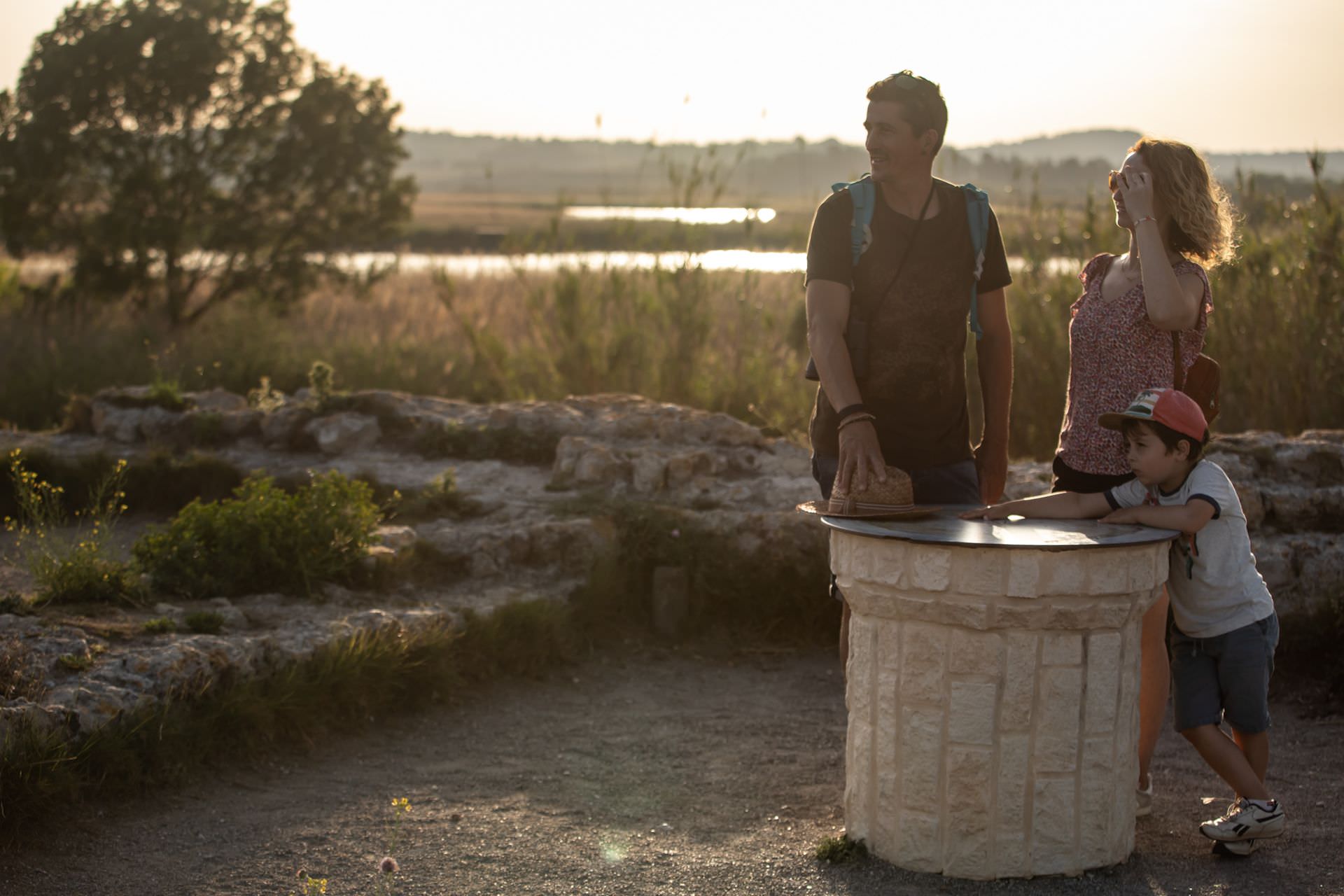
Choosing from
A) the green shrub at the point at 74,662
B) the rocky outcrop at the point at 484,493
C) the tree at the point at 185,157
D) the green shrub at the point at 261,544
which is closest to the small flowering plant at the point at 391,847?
the rocky outcrop at the point at 484,493

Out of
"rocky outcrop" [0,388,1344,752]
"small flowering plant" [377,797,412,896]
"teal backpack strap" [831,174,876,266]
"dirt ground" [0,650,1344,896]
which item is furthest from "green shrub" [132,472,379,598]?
"teal backpack strap" [831,174,876,266]

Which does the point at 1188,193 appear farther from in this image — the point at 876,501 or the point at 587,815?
the point at 587,815

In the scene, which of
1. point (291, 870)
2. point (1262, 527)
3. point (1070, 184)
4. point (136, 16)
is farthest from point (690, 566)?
point (136, 16)

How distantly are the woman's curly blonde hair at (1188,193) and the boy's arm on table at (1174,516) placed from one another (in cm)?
77

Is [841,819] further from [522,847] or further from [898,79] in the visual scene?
[898,79]

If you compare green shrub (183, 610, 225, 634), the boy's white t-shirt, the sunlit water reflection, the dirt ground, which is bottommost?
the dirt ground

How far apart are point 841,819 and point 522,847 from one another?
105cm

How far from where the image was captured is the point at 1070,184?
1072 cm

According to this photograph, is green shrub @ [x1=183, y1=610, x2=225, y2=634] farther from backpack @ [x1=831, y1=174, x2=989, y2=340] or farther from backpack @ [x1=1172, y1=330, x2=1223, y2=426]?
backpack @ [x1=1172, y1=330, x2=1223, y2=426]

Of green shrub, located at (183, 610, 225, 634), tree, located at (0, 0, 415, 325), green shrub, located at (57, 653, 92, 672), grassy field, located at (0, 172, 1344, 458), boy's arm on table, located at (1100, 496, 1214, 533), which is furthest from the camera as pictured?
tree, located at (0, 0, 415, 325)

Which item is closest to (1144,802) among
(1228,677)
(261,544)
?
(1228,677)

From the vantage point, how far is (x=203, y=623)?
5.25 metres

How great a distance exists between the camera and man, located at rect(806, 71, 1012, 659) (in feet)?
12.8

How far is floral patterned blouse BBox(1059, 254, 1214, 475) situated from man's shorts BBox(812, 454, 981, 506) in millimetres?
318
